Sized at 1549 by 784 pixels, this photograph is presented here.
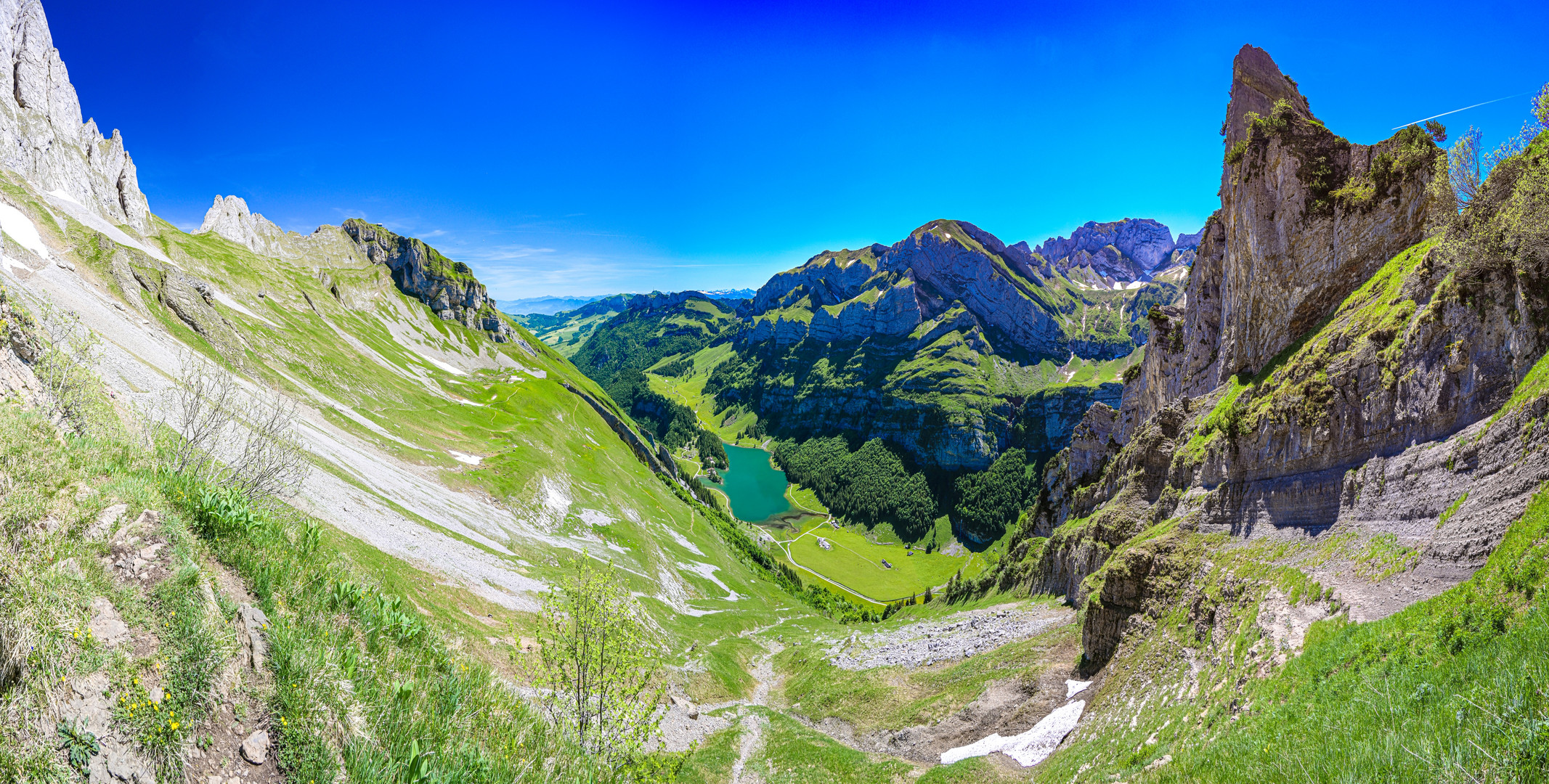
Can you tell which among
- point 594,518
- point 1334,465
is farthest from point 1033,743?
point 594,518

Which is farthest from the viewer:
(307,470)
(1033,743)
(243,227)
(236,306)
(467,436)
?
(243,227)

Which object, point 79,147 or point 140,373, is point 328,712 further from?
point 79,147

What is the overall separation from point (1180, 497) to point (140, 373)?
77631 mm

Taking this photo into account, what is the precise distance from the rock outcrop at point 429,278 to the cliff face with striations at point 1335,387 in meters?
198

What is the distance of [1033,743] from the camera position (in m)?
25.8

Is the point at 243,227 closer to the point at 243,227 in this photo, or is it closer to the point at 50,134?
the point at 243,227

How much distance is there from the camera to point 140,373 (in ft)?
130

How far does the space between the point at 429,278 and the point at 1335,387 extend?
22154 cm

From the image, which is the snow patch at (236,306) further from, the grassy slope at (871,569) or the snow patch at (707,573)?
the grassy slope at (871,569)

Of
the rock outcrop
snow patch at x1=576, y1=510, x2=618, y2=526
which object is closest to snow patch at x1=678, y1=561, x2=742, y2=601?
snow patch at x1=576, y1=510, x2=618, y2=526

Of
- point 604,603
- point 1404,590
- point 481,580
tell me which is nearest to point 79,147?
point 481,580

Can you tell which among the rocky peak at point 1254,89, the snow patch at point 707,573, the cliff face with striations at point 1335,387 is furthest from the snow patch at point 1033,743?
the snow patch at point 707,573

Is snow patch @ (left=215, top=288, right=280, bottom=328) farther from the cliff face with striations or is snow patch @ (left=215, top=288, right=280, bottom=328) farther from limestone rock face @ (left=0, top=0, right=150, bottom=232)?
the cliff face with striations

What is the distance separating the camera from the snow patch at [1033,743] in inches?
973
